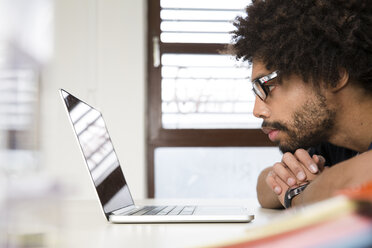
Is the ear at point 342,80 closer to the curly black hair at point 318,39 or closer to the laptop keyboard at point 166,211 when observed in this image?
the curly black hair at point 318,39

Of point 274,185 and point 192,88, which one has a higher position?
point 192,88

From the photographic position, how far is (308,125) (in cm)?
113

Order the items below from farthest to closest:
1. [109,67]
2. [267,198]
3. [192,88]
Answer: [192,88] < [109,67] < [267,198]

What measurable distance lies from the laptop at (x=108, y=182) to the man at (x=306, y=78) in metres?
0.20

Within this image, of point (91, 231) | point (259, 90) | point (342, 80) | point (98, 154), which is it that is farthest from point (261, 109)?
point (91, 231)

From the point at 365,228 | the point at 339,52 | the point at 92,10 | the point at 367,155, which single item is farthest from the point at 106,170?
the point at 92,10

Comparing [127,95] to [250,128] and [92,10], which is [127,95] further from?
[250,128]

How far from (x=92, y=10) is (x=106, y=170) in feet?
5.81

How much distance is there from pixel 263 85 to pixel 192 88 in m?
1.50

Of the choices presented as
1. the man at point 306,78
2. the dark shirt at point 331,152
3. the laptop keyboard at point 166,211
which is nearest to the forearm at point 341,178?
the man at point 306,78

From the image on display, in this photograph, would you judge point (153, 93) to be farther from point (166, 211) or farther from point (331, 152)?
point (166, 211)

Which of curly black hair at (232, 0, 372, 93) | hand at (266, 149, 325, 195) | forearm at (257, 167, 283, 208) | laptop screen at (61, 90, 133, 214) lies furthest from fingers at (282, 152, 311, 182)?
laptop screen at (61, 90, 133, 214)

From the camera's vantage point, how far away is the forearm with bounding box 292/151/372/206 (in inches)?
25.7

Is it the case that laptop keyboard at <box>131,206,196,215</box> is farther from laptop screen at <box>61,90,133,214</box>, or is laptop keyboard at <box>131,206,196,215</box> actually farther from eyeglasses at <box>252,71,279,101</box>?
eyeglasses at <box>252,71,279,101</box>
